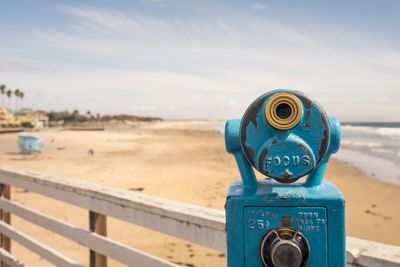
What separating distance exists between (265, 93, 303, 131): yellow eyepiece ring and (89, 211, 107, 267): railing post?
1606 millimetres

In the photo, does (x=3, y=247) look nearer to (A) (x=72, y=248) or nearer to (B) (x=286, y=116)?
(A) (x=72, y=248)

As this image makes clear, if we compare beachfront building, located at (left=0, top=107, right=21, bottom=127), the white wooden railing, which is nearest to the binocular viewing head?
the white wooden railing

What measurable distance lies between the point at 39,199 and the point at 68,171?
574 centimetres

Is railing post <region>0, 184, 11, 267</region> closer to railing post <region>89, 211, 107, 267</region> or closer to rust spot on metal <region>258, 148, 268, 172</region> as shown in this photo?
railing post <region>89, 211, 107, 267</region>

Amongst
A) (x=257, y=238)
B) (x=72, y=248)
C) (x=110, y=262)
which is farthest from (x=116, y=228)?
(x=257, y=238)

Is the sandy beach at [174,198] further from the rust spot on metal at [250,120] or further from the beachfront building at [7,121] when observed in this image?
the beachfront building at [7,121]

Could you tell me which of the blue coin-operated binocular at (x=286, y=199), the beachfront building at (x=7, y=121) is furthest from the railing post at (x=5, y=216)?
the beachfront building at (x=7, y=121)

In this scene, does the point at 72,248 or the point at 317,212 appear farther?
the point at 72,248

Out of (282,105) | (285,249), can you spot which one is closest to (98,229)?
(285,249)

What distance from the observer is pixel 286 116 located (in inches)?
51.4

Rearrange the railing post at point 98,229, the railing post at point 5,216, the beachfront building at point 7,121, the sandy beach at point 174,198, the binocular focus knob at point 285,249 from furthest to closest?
the beachfront building at point 7,121 < the sandy beach at point 174,198 < the railing post at point 5,216 < the railing post at point 98,229 < the binocular focus knob at point 285,249

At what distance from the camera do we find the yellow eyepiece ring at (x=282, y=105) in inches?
50.0

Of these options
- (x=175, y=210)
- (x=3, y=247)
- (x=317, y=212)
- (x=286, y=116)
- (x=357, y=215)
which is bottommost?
(x=357, y=215)

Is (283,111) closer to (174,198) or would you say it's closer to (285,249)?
(285,249)
